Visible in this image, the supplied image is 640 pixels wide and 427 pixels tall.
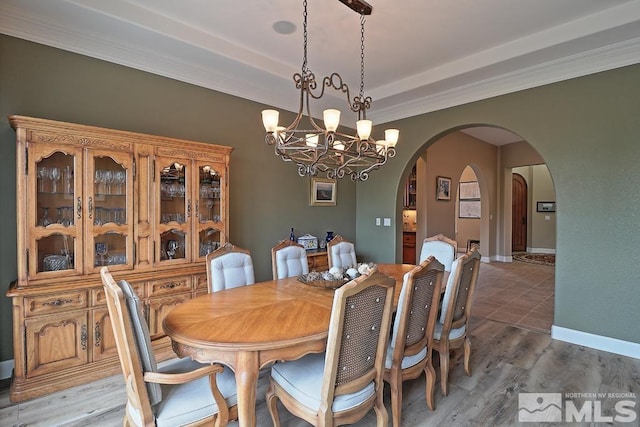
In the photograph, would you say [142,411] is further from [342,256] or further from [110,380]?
[342,256]

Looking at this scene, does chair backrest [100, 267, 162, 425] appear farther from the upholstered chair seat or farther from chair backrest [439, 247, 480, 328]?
chair backrest [439, 247, 480, 328]

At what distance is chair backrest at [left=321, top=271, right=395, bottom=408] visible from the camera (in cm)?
146

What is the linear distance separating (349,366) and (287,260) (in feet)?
5.50

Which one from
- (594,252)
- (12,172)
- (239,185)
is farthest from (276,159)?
(594,252)

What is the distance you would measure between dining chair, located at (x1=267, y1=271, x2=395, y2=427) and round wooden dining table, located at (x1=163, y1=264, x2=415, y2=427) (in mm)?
181

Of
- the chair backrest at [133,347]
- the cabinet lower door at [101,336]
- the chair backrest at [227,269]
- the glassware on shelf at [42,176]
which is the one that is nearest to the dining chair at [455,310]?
the chair backrest at [227,269]

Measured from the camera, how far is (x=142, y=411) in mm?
1368

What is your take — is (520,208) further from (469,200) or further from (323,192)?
(323,192)

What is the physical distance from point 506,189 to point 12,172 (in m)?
9.38

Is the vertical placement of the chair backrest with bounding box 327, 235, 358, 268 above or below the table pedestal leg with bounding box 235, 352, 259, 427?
above

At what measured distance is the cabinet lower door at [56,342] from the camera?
2.31m

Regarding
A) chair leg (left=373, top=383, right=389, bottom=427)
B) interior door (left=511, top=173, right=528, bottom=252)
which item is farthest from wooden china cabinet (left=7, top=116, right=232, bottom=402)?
interior door (left=511, top=173, right=528, bottom=252)

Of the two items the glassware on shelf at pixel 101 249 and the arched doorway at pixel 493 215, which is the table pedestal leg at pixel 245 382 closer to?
the glassware on shelf at pixel 101 249

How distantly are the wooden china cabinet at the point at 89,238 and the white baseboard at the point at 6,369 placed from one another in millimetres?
265
